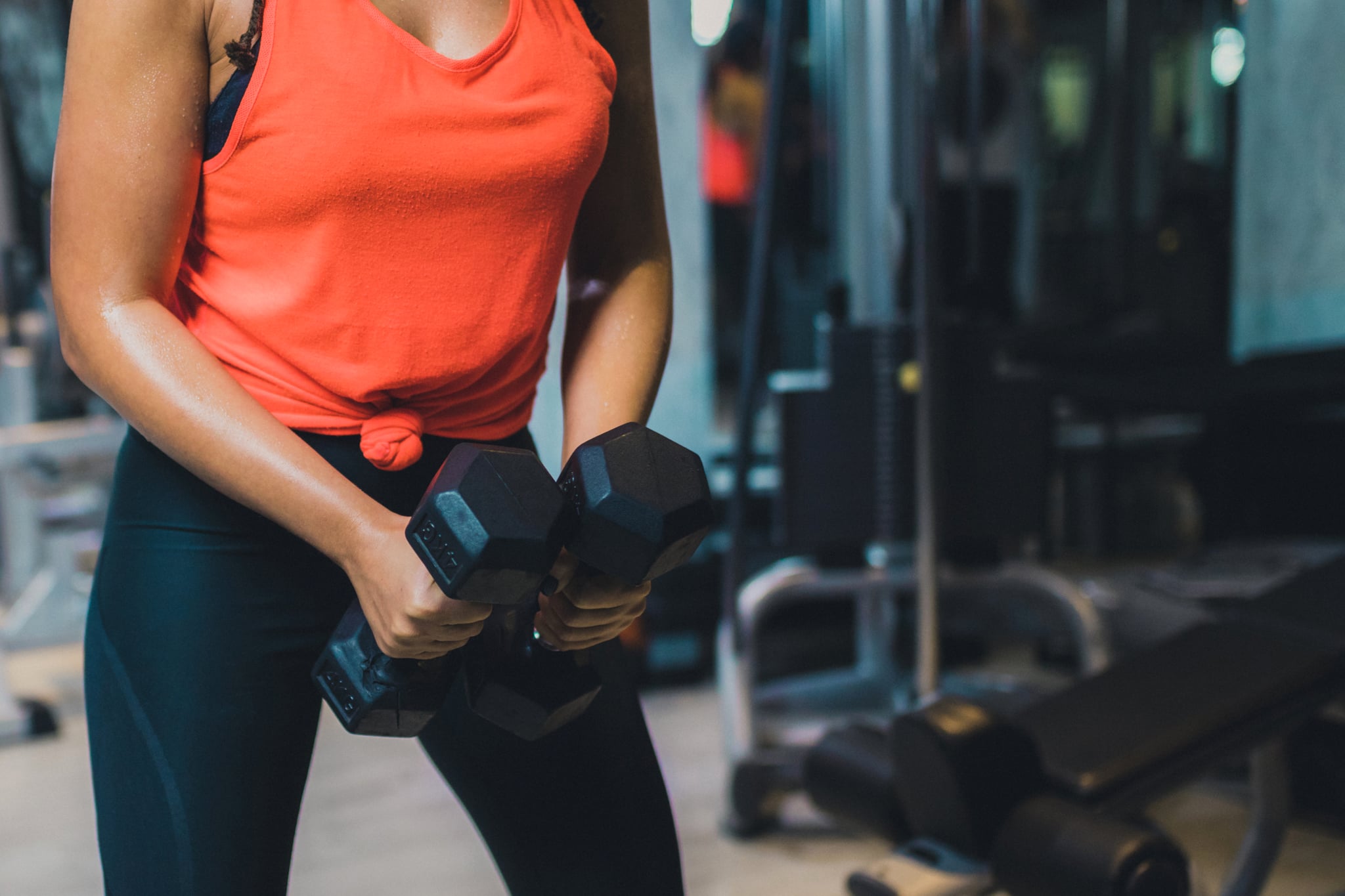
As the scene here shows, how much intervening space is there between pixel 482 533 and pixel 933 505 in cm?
156

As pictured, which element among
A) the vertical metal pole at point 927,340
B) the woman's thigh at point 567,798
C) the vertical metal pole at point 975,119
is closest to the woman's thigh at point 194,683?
the woman's thigh at point 567,798

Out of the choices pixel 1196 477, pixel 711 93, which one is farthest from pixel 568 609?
pixel 1196 477

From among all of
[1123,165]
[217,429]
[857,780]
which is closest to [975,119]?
[1123,165]

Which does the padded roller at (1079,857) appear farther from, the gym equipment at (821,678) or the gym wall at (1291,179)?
the gym wall at (1291,179)

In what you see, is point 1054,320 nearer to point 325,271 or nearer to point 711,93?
point 711,93

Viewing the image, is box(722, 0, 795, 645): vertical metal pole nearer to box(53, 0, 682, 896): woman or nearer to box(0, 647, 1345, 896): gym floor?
box(0, 647, 1345, 896): gym floor

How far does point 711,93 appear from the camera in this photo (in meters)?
3.30

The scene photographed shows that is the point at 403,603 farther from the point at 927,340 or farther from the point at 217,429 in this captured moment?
the point at 927,340

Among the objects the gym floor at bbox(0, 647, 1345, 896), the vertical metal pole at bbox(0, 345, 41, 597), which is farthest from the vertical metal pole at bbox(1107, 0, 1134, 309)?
the vertical metal pole at bbox(0, 345, 41, 597)

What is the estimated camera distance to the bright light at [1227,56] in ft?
9.59

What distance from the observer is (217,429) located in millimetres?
595

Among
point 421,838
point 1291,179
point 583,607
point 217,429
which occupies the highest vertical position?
point 1291,179

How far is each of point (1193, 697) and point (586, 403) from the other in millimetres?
1014

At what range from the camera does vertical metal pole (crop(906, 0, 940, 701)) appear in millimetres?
1897
